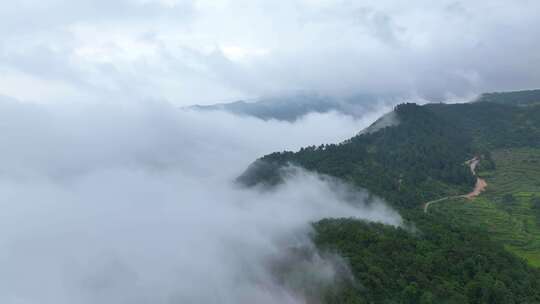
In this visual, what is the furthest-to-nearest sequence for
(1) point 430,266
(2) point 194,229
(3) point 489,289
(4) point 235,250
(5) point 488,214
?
A: (5) point 488,214 → (2) point 194,229 → (4) point 235,250 → (1) point 430,266 → (3) point 489,289

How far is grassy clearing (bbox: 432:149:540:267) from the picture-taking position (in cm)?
12900

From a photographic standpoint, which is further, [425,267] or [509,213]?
[509,213]

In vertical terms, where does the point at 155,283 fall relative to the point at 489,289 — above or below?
below

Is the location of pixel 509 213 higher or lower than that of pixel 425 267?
higher

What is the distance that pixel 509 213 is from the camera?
15600 centimetres

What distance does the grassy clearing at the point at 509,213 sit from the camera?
423 feet

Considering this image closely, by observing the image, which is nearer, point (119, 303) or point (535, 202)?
point (119, 303)

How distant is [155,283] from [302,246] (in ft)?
110

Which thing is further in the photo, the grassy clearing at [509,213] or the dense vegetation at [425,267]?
the grassy clearing at [509,213]

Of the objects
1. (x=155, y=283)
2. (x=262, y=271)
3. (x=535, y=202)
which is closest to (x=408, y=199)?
(x=535, y=202)

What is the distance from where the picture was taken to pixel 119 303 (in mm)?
94188

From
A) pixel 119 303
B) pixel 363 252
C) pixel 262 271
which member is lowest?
pixel 119 303

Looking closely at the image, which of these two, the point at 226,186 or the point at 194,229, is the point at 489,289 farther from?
the point at 226,186

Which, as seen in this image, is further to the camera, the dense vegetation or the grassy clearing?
the grassy clearing
